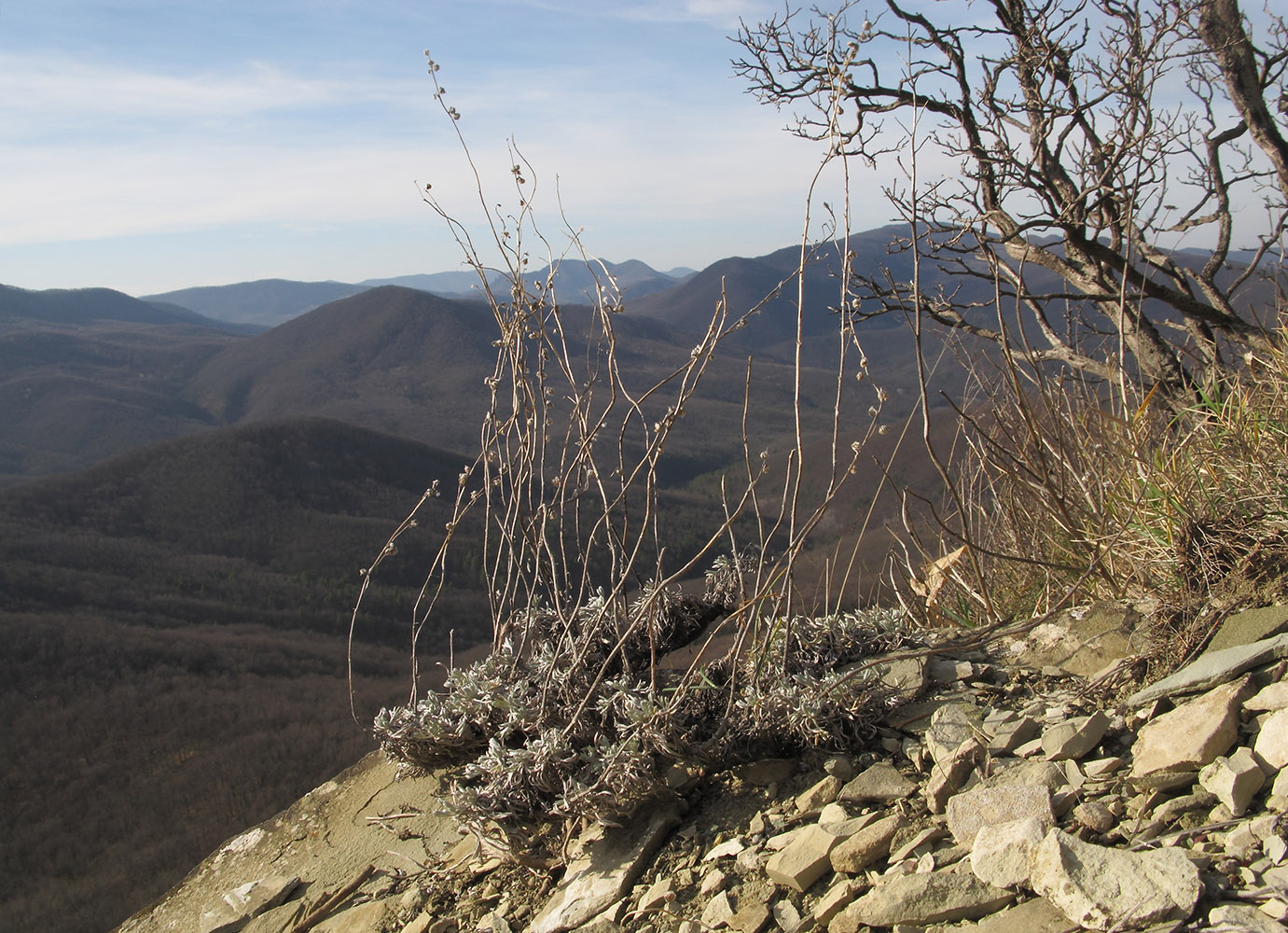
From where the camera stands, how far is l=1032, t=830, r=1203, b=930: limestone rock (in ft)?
3.90

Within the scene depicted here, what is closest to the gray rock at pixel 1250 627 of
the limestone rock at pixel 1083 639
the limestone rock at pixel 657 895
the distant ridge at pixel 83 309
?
the limestone rock at pixel 1083 639

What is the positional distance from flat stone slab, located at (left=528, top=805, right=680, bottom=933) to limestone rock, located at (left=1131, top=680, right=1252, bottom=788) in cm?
97

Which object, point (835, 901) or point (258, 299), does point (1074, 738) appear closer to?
point (835, 901)

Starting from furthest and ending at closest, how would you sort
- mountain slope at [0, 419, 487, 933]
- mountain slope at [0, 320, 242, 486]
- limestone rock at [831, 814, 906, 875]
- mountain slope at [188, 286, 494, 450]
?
1. mountain slope at [188, 286, 494, 450]
2. mountain slope at [0, 320, 242, 486]
3. mountain slope at [0, 419, 487, 933]
4. limestone rock at [831, 814, 906, 875]

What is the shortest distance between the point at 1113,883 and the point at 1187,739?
40 cm

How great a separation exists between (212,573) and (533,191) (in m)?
29.1

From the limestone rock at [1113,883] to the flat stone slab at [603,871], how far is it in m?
0.86

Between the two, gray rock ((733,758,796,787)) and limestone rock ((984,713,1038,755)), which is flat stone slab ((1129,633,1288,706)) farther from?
gray rock ((733,758,796,787))

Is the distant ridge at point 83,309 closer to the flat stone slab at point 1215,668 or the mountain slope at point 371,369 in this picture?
the mountain slope at point 371,369

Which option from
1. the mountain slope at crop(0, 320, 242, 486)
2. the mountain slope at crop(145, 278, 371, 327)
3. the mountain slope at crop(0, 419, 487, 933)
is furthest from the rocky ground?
the mountain slope at crop(145, 278, 371, 327)

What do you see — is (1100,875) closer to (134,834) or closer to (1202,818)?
(1202,818)

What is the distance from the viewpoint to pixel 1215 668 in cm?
169

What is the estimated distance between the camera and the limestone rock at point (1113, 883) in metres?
1.19

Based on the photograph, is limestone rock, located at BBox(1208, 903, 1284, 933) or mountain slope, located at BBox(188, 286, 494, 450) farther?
mountain slope, located at BBox(188, 286, 494, 450)
